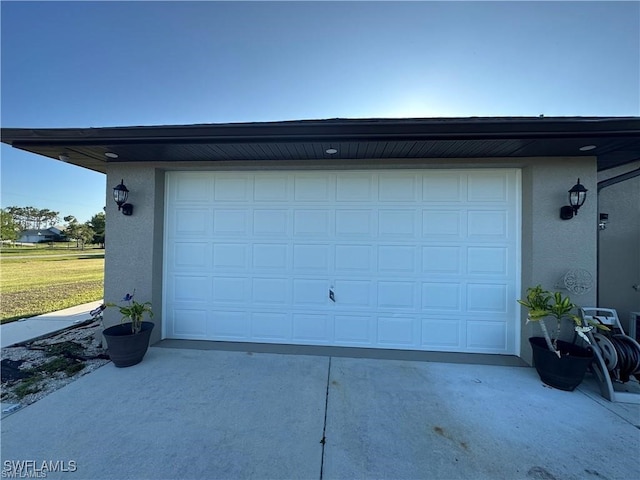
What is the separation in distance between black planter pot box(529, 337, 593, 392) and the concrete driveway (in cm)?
12

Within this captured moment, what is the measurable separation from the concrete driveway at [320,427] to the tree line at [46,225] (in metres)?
40.6

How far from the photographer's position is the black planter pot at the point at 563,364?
9.26 ft

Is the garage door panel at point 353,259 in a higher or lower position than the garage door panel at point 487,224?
lower

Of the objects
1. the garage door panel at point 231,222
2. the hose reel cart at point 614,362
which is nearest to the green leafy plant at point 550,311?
the hose reel cart at point 614,362

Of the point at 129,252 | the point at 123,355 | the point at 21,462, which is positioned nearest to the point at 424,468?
the point at 21,462

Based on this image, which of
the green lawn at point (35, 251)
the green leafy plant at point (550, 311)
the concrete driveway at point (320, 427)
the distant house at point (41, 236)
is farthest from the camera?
the distant house at point (41, 236)

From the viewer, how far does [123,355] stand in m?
3.28

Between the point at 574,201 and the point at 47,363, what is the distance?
23.7 feet

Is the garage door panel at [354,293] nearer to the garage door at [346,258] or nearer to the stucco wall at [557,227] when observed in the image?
the garage door at [346,258]

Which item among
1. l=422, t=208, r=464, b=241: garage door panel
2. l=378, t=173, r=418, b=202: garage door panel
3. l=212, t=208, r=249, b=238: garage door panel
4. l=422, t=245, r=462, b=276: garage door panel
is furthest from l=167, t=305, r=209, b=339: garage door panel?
l=422, t=208, r=464, b=241: garage door panel

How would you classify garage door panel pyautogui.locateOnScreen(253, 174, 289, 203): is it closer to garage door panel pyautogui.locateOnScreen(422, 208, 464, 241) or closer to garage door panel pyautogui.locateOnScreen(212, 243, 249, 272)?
garage door panel pyautogui.locateOnScreen(212, 243, 249, 272)

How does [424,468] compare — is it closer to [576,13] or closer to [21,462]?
[21,462]

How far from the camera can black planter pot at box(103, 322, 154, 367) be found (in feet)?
10.7

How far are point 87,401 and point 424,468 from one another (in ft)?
10.6
